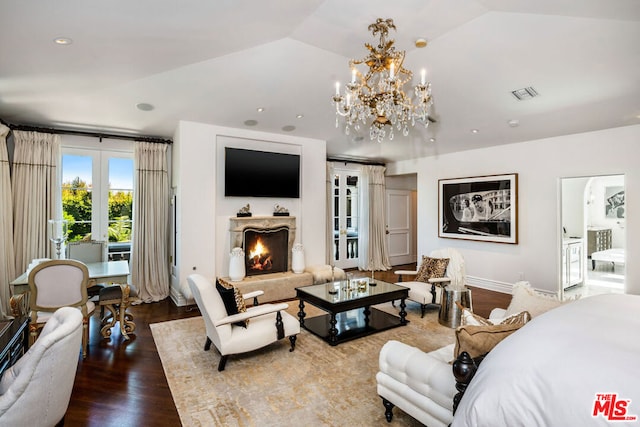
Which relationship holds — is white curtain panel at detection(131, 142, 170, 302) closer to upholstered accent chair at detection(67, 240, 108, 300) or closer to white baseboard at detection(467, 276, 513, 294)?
upholstered accent chair at detection(67, 240, 108, 300)

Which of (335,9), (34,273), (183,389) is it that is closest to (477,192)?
(335,9)

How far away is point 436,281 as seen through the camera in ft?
14.9

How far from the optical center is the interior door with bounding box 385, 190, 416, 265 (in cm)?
865

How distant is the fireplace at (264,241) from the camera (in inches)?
214

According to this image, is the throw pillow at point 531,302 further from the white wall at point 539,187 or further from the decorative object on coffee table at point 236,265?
the decorative object on coffee table at point 236,265

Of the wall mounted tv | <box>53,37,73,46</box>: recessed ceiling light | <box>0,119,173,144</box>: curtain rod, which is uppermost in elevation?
<box>53,37,73,46</box>: recessed ceiling light

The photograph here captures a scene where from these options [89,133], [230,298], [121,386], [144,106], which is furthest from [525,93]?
[89,133]

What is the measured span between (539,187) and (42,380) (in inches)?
261

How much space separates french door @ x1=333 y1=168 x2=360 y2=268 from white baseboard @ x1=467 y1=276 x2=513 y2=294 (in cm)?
270

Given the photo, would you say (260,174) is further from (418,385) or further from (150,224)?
(418,385)

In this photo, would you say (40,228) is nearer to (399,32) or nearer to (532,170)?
(399,32)

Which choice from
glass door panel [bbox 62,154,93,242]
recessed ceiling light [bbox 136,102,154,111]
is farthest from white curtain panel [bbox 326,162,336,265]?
glass door panel [bbox 62,154,93,242]

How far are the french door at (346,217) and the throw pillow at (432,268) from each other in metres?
2.94

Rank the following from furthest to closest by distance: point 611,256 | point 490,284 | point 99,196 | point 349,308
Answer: point 611,256 → point 490,284 → point 99,196 → point 349,308
